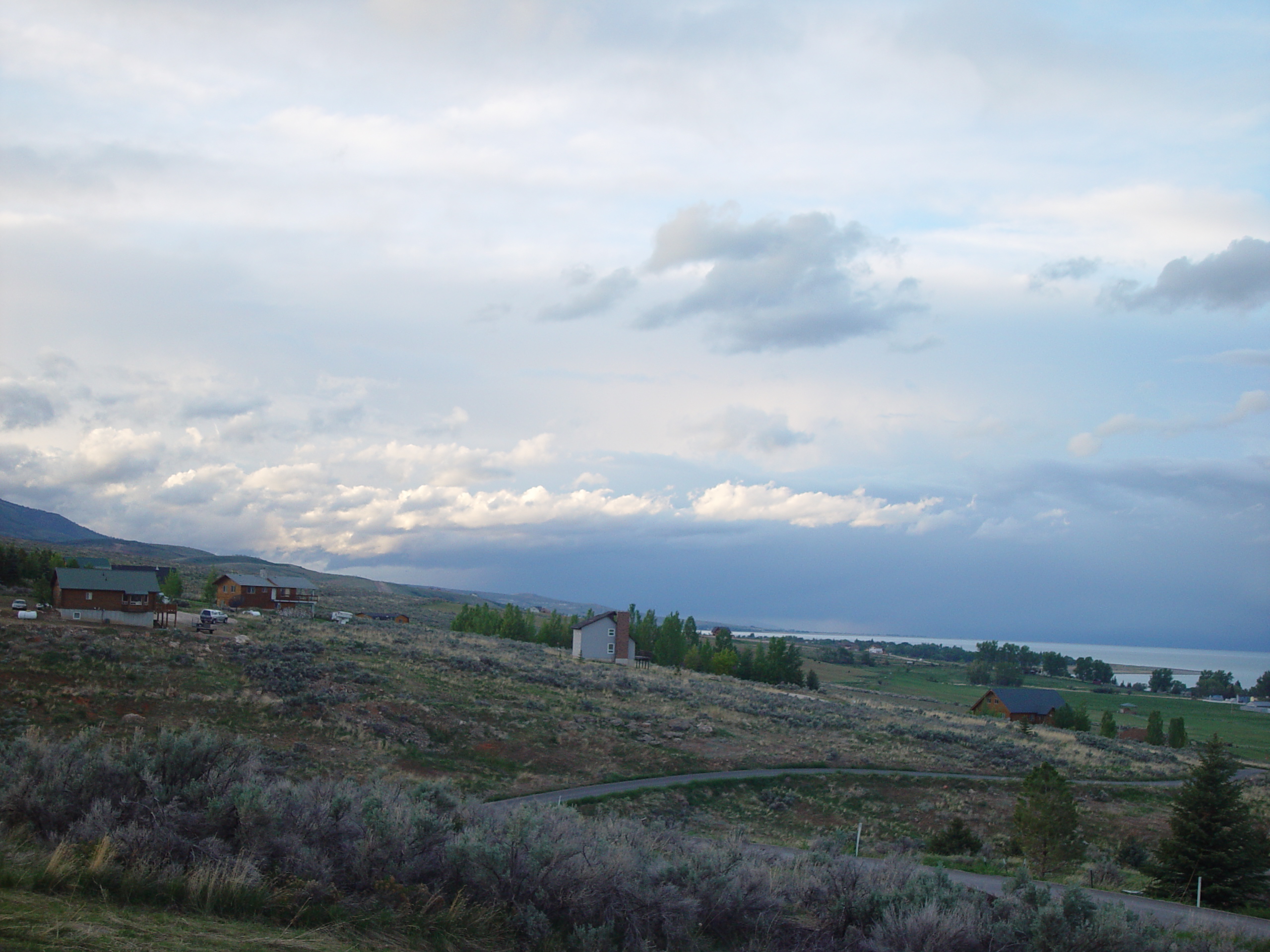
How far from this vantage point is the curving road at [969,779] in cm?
1157

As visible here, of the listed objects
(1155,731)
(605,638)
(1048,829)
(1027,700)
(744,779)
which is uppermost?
(1048,829)

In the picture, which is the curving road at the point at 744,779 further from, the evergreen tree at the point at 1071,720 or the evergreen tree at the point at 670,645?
the evergreen tree at the point at 670,645

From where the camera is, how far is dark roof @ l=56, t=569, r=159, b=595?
4684 cm

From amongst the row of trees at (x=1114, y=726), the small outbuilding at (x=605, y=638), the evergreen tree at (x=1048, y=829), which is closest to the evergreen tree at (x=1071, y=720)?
the row of trees at (x=1114, y=726)

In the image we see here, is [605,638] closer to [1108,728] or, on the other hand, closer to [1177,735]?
[1108,728]

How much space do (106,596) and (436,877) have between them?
48740mm

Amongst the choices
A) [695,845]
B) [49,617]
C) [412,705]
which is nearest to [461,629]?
[49,617]

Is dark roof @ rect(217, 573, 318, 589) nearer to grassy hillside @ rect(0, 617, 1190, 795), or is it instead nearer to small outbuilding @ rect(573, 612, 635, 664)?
grassy hillside @ rect(0, 617, 1190, 795)

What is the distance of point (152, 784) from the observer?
30.6ft

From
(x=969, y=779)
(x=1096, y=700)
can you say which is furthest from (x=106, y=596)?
(x=1096, y=700)

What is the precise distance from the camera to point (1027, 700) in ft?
270

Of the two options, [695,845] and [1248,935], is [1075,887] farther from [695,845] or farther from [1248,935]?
[695,845]

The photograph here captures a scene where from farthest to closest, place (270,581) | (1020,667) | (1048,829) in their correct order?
(1020,667)
(270,581)
(1048,829)

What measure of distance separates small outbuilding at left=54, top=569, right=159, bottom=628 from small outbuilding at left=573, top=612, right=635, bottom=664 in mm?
41699
